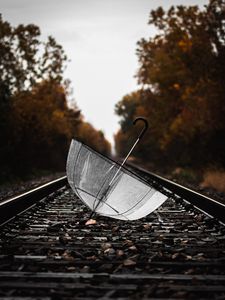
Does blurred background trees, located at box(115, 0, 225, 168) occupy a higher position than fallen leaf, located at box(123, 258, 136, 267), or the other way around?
blurred background trees, located at box(115, 0, 225, 168)

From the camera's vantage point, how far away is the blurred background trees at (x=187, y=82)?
54.7 feet

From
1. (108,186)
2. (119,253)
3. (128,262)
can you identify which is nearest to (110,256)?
(119,253)

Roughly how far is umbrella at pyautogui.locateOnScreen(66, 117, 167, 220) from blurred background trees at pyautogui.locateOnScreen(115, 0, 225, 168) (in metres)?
12.0

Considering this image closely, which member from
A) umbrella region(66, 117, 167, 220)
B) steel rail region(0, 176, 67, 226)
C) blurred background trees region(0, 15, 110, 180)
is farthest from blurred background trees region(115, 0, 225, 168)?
umbrella region(66, 117, 167, 220)

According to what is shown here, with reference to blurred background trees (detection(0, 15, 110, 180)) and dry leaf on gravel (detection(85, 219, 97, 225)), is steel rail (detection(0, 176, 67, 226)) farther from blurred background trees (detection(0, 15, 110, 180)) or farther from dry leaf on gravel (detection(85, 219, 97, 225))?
blurred background trees (detection(0, 15, 110, 180))

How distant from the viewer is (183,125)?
20891 mm

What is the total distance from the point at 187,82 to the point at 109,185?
1664cm

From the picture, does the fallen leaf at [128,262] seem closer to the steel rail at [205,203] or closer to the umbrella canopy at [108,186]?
the umbrella canopy at [108,186]

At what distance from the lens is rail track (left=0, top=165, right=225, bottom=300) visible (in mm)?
2542

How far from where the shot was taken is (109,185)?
16.4ft

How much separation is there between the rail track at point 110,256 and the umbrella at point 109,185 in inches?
9.1

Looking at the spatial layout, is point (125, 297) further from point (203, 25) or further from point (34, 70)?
point (34, 70)

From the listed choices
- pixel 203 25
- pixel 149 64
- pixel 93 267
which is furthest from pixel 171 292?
pixel 149 64

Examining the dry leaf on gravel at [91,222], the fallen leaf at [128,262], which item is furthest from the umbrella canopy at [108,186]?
the fallen leaf at [128,262]
